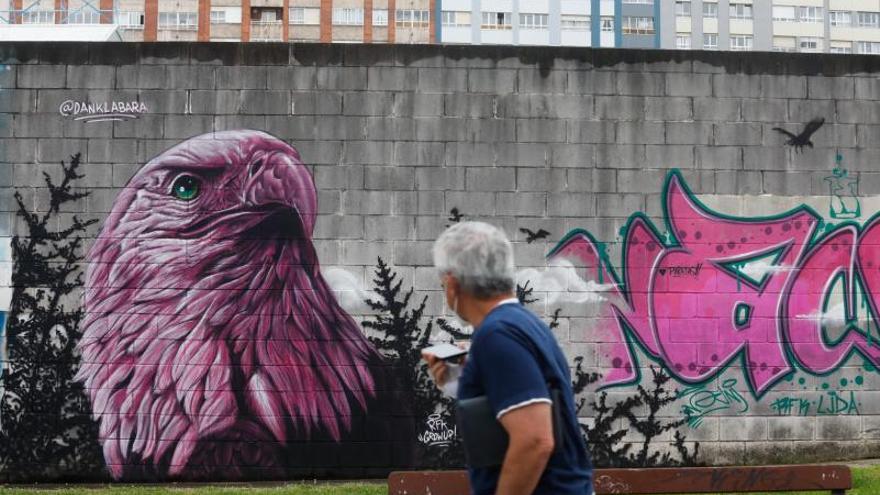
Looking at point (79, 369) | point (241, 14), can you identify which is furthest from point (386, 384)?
point (241, 14)

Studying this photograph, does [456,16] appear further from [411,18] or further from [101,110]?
[101,110]

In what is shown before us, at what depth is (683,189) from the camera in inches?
315

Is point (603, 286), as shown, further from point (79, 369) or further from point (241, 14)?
point (241, 14)

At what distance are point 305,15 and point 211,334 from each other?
4707cm

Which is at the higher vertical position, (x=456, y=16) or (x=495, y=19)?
(x=456, y=16)

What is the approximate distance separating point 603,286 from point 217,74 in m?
3.37

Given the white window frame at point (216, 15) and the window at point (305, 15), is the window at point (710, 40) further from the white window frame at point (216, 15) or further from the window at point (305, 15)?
the white window frame at point (216, 15)

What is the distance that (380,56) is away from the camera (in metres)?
7.98

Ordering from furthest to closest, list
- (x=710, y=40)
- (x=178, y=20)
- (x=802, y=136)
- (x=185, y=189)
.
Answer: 1. (x=710, y=40)
2. (x=178, y=20)
3. (x=802, y=136)
4. (x=185, y=189)

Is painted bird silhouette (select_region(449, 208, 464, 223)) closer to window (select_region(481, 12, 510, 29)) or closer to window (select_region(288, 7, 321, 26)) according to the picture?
window (select_region(288, 7, 321, 26))

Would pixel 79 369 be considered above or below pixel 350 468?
above

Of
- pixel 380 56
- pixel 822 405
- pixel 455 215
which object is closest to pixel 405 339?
pixel 455 215

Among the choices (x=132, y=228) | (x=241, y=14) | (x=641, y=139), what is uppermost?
(x=241, y=14)

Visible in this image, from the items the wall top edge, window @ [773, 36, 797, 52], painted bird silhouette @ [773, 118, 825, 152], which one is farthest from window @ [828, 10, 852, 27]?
the wall top edge
